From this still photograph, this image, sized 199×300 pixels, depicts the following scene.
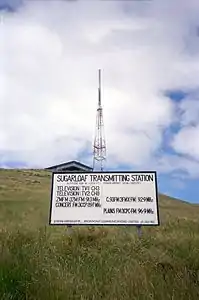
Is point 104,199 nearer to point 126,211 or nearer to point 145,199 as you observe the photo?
point 126,211

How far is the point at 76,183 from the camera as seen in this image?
52.0ft

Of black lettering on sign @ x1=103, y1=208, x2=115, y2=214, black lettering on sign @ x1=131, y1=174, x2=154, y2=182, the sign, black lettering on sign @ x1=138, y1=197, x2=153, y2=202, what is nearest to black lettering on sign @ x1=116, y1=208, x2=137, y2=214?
the sign

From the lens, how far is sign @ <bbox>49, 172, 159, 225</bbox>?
1529 cm

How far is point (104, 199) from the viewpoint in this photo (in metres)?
15.5

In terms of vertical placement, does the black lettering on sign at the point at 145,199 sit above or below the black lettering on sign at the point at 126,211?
above

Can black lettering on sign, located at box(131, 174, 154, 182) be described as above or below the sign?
above

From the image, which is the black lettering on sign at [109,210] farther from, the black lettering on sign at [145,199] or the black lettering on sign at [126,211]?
the black lettering on sign at [145,199]

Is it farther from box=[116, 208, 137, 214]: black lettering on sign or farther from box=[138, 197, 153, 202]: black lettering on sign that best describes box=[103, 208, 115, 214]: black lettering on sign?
box=[138, 197, 153, 202]: black lettering on sign

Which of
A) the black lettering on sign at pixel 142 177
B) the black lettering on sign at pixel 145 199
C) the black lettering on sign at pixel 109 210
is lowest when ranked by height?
the black lettering on sign at pixel 109 210

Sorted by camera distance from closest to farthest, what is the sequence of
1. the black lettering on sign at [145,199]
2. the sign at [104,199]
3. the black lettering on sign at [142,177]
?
1. the sign at [104,199]
2. the black lettering on sign at [145,199]
3. the black lettering on sign at [142,177]

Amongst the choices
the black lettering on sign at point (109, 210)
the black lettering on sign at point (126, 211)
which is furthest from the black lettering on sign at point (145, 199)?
the black lettering on sign at point (109, 210)

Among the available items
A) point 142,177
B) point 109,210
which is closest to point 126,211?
point 109,210

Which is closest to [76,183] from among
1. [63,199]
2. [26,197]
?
[63,199]

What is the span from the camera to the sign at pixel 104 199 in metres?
15.3
